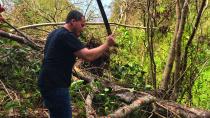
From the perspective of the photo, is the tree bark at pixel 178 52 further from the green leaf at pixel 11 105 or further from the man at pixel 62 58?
the man at pixel 62 58

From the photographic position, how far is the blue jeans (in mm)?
4430

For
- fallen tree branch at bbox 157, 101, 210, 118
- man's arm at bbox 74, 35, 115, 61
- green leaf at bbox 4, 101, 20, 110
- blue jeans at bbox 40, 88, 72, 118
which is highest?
man's arm at bbox 74, 35, 115, 61

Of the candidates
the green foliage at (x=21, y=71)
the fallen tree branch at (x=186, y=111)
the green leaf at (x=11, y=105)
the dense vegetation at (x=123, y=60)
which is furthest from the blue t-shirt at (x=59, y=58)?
the fallen tree branch at (x=186, y=111)

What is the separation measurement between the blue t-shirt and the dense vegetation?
1.26m

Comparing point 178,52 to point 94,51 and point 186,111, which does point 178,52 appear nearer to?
point 186,111

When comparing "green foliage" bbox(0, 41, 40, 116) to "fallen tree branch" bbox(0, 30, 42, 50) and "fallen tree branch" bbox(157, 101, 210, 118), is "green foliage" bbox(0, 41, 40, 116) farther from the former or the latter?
"fallen tree branch" bbox(157, 101, 210, 118)

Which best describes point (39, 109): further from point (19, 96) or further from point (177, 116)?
point (177, 116)

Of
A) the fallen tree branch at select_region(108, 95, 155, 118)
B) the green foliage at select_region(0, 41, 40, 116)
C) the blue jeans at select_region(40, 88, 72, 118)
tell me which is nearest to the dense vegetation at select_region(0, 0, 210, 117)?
the green foliage at select_region(0, 41, 40, 116)

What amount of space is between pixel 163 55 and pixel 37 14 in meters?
3.19

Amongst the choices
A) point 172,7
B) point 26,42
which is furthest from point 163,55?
point 26,42

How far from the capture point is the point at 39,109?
573cm

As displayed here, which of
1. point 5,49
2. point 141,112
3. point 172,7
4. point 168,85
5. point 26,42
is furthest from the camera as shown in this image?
point 172,7

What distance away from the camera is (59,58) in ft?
14.1

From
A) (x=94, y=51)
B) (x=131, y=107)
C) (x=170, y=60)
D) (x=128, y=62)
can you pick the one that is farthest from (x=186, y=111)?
(x=128, y=62)
